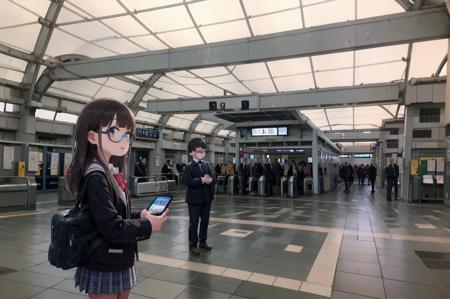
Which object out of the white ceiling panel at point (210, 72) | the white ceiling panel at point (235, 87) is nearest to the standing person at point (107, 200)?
the white ceiling panel at point (210, 72)

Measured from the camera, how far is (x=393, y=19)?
791 cm

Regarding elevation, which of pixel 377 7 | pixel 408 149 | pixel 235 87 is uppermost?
pixel 377 7

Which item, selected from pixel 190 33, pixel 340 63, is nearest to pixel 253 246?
pixel 190 33

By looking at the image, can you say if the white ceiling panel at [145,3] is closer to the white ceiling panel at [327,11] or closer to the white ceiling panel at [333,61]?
the white ceiling panel at [327,11]

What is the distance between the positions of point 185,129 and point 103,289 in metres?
26.4

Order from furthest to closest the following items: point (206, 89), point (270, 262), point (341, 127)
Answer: point (341, 127), point (206, 89), point (270, 262)

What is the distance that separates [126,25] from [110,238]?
12363mm

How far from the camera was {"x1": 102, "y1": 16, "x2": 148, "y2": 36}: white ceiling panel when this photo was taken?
12.3m

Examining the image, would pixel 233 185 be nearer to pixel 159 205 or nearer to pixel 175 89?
pixel 175 89

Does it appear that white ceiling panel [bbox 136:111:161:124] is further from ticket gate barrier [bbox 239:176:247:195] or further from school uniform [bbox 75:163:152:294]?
school uniform [bbox 75:163:152:294]

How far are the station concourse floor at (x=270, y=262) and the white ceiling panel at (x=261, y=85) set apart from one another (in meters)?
9.93

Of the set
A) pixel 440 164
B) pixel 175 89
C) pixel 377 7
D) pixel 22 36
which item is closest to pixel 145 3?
pixel 22 36

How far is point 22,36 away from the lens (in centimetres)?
1300

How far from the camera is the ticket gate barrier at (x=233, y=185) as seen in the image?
58.7ft
